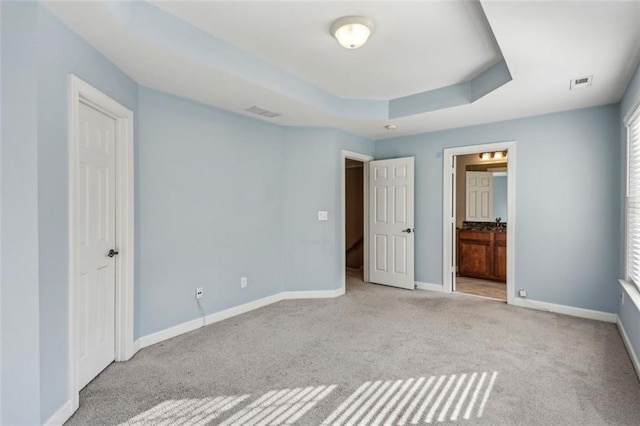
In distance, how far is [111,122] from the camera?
8.75ft

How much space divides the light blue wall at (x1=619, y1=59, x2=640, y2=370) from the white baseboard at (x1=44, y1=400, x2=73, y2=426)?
3.90m

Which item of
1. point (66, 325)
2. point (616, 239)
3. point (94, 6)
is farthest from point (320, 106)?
point (616, 239)

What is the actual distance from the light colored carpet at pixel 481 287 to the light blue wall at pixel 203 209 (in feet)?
9.24

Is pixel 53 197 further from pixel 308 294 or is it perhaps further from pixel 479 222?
pixel 479 222

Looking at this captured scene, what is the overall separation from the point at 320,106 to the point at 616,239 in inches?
137

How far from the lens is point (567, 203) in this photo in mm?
3850

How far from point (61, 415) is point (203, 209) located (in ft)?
6.61

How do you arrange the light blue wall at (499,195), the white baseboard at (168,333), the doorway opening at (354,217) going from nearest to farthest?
the white baseboard at (168,333), the light blue wall at (499,195), the doorway opening at (354,217)

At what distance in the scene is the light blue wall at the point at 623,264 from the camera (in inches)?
102

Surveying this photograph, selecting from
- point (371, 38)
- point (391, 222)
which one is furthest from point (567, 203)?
point (371, 38)

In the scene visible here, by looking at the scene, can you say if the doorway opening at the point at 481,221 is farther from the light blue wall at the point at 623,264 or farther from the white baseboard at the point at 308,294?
the white baseboard at the point at 308,294

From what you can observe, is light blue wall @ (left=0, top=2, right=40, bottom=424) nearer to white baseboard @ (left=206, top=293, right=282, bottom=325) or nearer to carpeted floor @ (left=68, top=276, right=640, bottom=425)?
carpeted floor @ (left=68, top=276, right=640, bottom=425)

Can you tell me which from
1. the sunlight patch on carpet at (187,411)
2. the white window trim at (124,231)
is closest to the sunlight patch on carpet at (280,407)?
the sunlight patch on carpet at (187,411)

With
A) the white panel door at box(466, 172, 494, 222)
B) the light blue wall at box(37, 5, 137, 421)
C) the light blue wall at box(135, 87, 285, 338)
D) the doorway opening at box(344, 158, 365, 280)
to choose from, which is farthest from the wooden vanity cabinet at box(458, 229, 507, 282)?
the light blue wall at box(37, 5, 137, 421)
